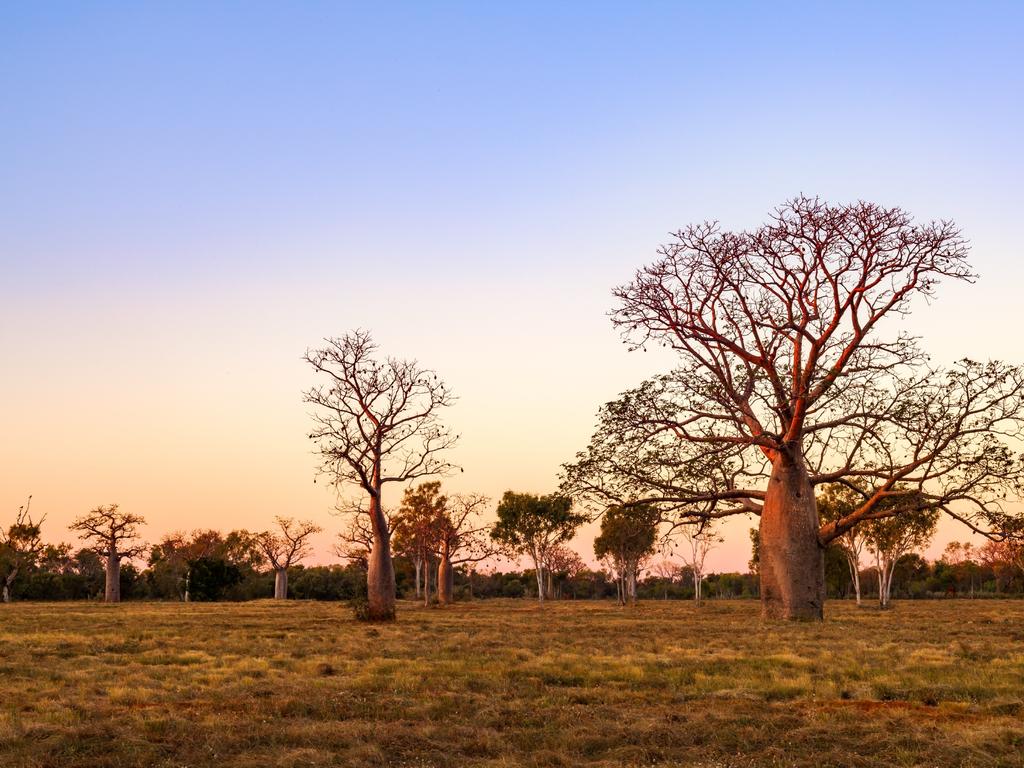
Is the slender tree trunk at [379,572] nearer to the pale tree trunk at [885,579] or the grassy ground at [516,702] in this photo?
the grassy ground at [516,702]

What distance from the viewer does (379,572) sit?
2794 cm

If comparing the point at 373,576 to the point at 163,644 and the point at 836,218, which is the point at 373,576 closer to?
the point at 163,644

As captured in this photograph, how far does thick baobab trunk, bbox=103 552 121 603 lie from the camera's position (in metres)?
55.2

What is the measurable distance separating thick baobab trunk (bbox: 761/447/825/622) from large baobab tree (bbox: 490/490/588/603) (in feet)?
120

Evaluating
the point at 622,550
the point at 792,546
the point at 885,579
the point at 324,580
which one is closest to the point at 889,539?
the point at 885,579

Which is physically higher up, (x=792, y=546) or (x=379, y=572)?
(x=792, y=546)

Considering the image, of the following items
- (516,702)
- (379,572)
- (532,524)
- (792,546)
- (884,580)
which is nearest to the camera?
(516,702)

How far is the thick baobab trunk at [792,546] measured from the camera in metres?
23.4

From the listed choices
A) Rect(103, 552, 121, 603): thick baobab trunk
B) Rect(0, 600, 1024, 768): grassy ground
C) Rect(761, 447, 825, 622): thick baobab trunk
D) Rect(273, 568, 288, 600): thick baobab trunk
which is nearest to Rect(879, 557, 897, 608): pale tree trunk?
Rect(761, 447, 825, 622): thick baobab trunk

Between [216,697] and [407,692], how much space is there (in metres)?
2.19

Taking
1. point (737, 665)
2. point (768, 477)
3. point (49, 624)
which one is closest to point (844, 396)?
point (768, 477)

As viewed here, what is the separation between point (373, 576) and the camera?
27969 millimetres

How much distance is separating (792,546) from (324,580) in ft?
177

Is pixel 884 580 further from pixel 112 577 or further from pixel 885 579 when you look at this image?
pixel 112 577
